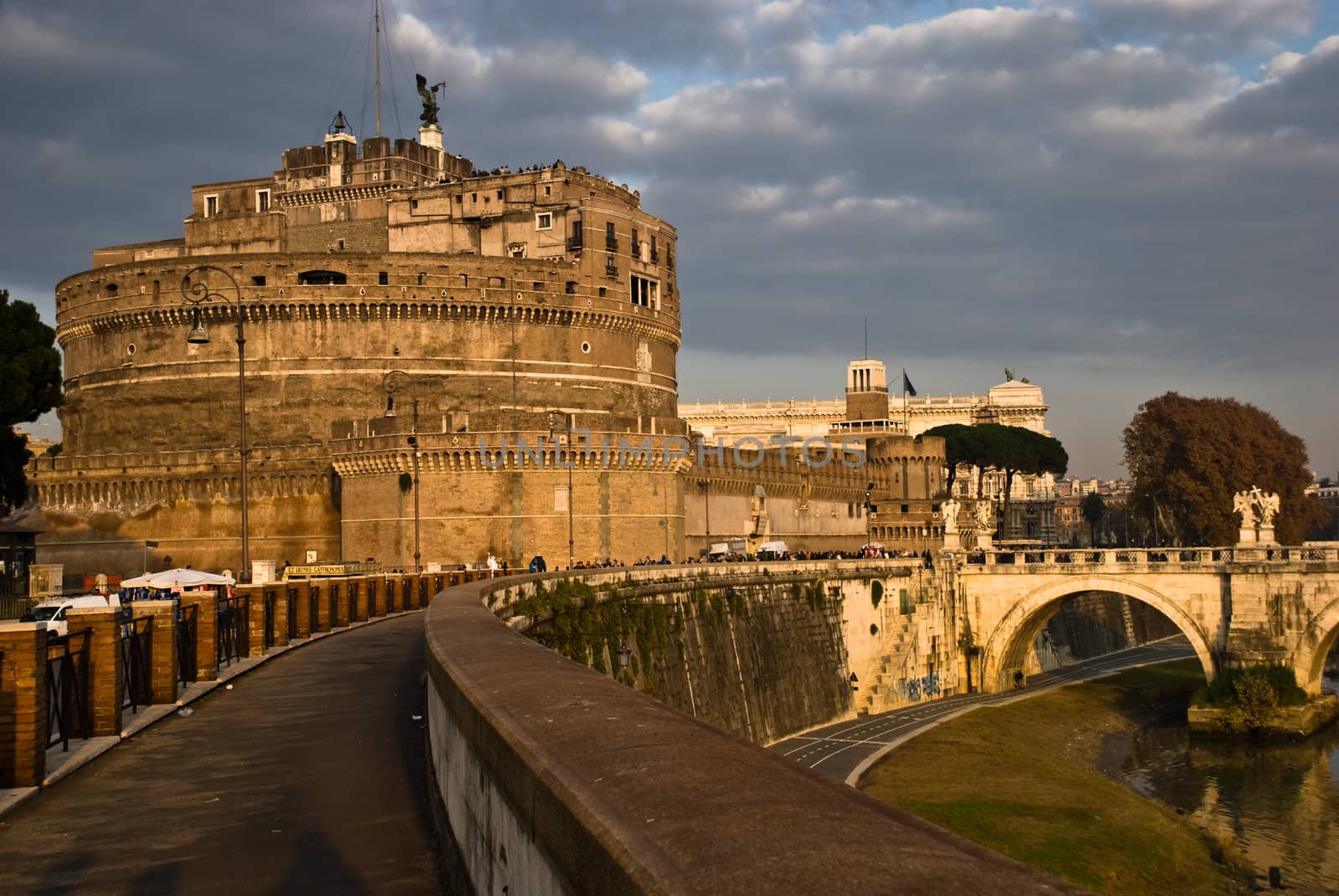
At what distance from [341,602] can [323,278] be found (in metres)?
41.0

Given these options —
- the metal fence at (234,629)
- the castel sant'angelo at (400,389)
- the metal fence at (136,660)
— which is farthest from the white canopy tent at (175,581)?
the castel sant'angelo at (400,389)

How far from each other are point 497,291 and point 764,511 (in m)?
18.4

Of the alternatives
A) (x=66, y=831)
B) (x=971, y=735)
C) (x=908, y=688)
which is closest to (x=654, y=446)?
(x=908, y=688)

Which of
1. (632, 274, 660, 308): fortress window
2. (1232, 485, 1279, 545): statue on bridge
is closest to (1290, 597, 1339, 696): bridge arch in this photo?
(1232, 485, 1279, 545): statue on bridge

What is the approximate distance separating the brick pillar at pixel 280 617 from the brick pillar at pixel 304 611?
71.2 inches

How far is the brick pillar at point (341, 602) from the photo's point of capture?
3241 centimetres

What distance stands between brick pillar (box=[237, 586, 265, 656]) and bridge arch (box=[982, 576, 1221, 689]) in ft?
125

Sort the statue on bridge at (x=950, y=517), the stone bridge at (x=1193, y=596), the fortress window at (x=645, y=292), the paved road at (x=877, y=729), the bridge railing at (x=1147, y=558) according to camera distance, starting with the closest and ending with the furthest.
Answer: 1. the paved road at (x=877, y=729)
2. the stone bridge at (x=1193, y=596)
3. the bridge railing at (x=1147, y=558)
4. the statue on bridge at (x=950, y=517)
5. the fortress window at (x=645, y=292)

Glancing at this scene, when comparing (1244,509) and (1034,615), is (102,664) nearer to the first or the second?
(1244,509)

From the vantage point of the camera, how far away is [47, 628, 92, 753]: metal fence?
14.1 meters

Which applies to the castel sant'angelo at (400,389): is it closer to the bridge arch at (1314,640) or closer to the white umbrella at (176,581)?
the white umbrella at (176,581)

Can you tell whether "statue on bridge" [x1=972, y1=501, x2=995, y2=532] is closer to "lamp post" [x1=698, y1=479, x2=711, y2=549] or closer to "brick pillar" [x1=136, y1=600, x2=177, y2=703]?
"lamp post" [x1=698, y1=479, x2=711, y2=549]

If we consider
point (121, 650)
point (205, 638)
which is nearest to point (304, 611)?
point (205, 638)

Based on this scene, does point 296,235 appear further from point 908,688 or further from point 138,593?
point 138,593
